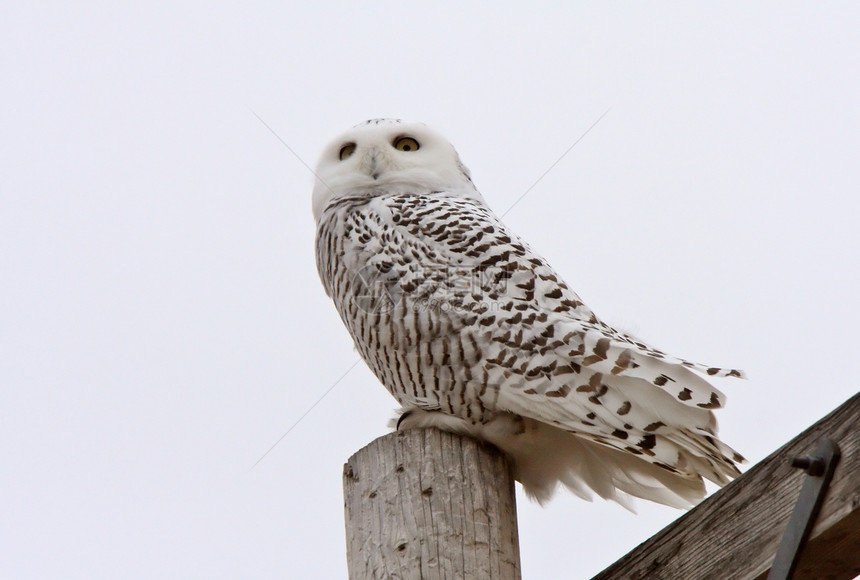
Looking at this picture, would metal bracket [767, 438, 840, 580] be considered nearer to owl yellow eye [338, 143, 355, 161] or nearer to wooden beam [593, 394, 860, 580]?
wooden beam [593, 394, 860, 580]

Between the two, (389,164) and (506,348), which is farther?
(389,164)

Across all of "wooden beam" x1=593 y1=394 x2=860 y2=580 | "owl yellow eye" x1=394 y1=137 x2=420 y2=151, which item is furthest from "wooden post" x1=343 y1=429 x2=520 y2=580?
"owl yellow eye" x1=394 y1=137 x2=420 y2=151

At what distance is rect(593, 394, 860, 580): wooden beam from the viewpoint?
Answer: 1.37 meters

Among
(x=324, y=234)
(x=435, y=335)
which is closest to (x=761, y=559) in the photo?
(x=435, y=335)

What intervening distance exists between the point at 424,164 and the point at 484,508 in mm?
1623

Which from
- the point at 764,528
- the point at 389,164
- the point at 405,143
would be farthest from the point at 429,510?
the point at 405,143

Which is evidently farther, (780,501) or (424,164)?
(424,164)

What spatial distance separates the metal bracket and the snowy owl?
2.83ft

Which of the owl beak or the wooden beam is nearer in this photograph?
the wooden beam

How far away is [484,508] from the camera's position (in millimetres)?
1946

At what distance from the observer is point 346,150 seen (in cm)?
347

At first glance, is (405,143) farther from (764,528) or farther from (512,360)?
(764,528)

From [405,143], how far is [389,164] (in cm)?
18

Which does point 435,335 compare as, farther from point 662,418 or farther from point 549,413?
point 662,418
